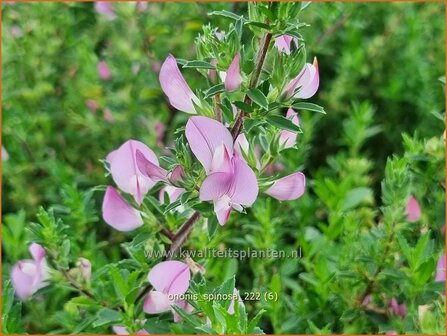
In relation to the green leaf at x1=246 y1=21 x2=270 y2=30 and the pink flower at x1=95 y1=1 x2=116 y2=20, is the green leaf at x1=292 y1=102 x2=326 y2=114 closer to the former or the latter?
the green leaf at x1=246 y1=21 x2=270 y2=30

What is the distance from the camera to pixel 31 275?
3.45 feet

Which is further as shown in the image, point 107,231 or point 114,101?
point 114,101

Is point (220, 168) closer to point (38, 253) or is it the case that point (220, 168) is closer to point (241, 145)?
point (241, 145)

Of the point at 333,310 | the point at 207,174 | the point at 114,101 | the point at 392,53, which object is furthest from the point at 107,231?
the point at 392,53

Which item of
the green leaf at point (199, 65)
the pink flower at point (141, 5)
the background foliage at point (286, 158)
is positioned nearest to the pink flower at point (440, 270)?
the background foliage at point (286, 158)

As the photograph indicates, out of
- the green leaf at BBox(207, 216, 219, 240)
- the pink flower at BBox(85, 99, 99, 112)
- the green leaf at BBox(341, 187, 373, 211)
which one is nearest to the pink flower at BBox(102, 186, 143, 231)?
the green leaf at BBox(207, 216, 219, 240)

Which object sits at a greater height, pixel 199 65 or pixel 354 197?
pixel 199 65

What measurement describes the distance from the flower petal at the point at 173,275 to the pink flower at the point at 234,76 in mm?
235

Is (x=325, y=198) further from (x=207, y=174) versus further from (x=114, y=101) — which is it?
(x=114, y=101)

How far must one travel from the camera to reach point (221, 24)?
1633 millimetres

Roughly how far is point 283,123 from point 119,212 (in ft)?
0.87

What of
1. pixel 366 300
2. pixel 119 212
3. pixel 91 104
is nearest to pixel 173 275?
pixel 119 212

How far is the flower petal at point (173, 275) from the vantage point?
0.86 metres

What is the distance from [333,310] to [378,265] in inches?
5.0
